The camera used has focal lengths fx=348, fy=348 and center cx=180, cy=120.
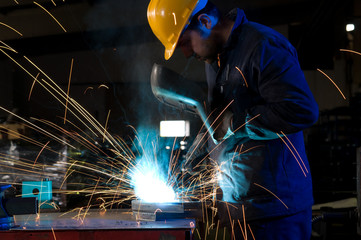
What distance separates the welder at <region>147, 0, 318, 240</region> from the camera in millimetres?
1470

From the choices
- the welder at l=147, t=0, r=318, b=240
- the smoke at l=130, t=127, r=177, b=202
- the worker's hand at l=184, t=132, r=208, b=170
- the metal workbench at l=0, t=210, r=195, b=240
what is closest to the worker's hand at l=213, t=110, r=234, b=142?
the welder at l=147, t=0, r=318, b=240

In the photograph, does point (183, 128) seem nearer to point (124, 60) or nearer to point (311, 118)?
point (124, 60)

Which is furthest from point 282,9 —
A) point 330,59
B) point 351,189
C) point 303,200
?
point 303,200

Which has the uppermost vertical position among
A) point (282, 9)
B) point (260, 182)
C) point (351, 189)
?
point (282, 9)

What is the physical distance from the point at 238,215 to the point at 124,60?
3207mm

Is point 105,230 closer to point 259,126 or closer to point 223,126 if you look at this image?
point 223,126

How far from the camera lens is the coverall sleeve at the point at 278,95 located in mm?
1438

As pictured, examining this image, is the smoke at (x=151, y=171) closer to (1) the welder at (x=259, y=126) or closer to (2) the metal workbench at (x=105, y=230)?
(2) the metal workbench at (x=105, y=230)

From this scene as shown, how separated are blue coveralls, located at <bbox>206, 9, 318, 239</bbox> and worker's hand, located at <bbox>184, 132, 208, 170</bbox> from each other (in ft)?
0.98

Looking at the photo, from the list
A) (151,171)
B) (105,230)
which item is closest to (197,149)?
(105,230)

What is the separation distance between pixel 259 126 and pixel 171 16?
829mm

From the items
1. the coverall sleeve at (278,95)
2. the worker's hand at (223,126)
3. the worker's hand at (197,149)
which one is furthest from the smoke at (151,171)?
the coverall sleeve at (278,95)

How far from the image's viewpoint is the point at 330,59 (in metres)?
4.52

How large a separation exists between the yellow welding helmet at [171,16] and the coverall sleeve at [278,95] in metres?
0.48
